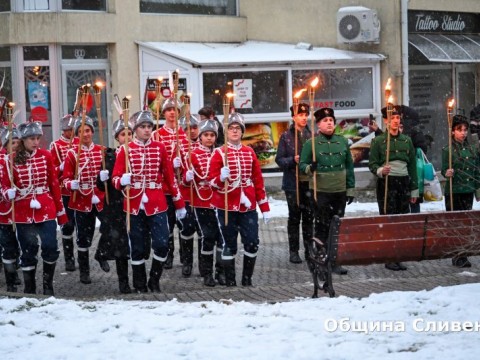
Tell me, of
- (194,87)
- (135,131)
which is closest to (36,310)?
(135,131)

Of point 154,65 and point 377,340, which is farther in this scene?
point 154,65

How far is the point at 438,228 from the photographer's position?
10414 millimetres

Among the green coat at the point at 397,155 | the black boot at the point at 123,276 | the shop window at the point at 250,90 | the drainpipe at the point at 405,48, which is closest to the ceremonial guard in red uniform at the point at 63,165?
the black boot at the point at 123,276

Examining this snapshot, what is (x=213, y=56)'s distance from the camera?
2027 cm

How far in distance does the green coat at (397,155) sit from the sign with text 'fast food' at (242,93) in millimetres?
7859

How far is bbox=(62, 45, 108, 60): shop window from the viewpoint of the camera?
802 inches

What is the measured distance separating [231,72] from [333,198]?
333 inches

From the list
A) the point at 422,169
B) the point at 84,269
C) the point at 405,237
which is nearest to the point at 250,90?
the point at 422,169

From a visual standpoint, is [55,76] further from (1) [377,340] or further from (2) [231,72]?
(1) [377,340]

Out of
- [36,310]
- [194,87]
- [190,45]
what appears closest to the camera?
[36,310]

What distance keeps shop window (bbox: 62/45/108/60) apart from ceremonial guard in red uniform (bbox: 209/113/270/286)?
381 inches

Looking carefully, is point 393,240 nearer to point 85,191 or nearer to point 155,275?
point 155,275

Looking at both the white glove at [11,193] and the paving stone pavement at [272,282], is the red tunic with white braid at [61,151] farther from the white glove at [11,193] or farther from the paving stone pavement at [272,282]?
the white glove at [11,193]

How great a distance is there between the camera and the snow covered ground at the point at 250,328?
291 inches
